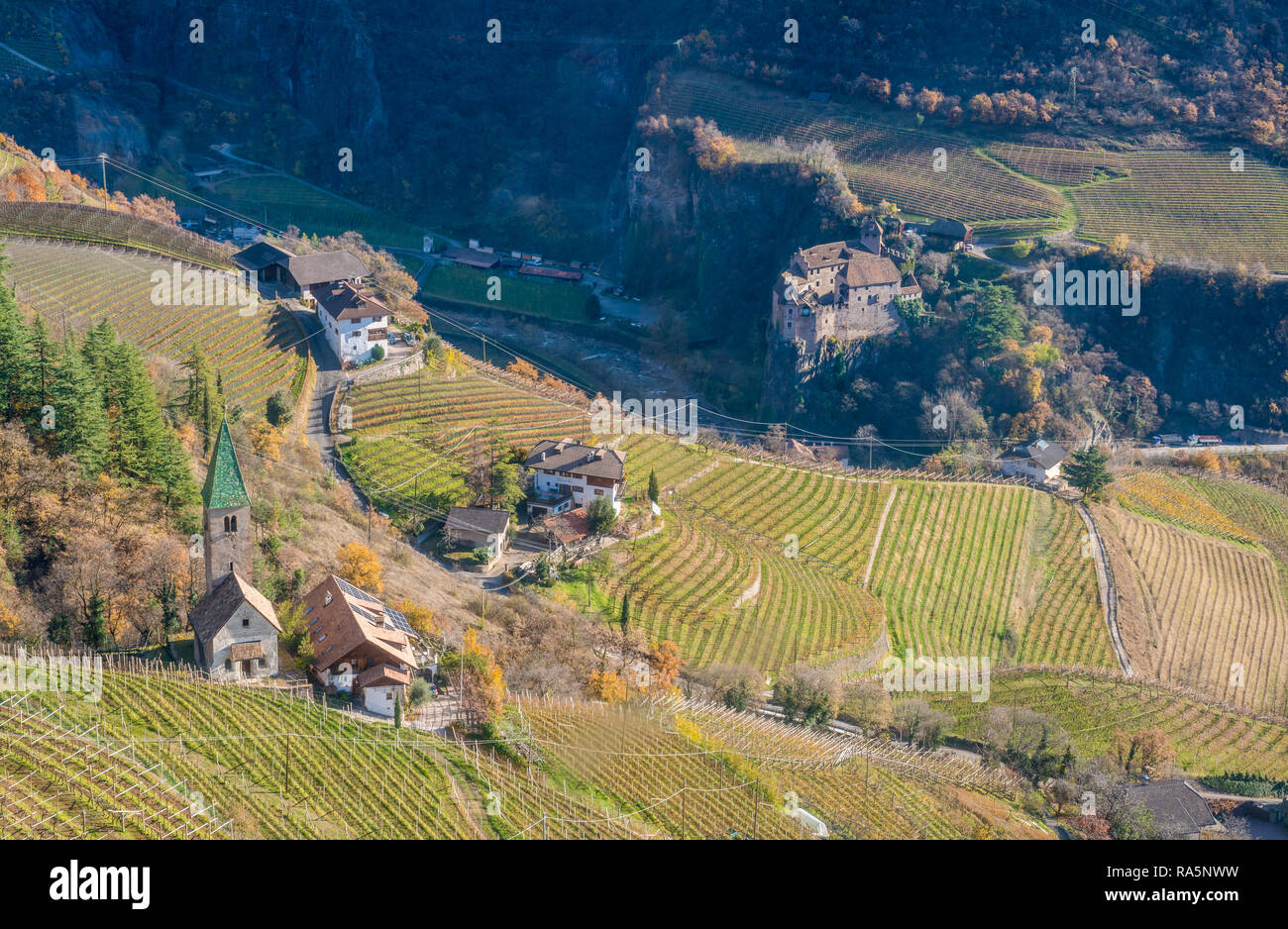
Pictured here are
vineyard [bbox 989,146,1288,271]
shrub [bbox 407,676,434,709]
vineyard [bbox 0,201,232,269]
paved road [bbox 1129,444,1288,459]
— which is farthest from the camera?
vineyard [bbox 989,146,1288,271]

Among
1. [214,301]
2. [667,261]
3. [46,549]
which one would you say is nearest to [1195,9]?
[667,261]

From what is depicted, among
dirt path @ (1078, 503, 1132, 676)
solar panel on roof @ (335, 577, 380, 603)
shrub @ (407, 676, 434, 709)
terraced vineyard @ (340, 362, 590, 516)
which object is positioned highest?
terraced vineyard @ (340, 362, 590, 516)

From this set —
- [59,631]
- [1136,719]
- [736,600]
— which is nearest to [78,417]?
[59,631]

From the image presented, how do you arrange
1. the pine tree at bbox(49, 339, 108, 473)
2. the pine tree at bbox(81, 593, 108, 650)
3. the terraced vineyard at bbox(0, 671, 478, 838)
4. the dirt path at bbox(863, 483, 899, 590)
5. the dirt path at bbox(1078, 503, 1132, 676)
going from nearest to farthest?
the terraced vineyard at bbox(0, 671, 478, 838)
the pine tree at bbox(81, 593, 108, 650)
the pine tree at bbox(49, 339, 108, 473)
the dirt path at bbox(863, 483, 899, 590)
the dirt path at bbox(1078, 503, 1132, 676)

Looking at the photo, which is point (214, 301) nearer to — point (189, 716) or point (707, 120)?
point (189, 716)

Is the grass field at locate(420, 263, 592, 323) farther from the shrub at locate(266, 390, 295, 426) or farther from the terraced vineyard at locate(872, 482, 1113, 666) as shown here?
the shrub at locate(266, 390, 295, 426)

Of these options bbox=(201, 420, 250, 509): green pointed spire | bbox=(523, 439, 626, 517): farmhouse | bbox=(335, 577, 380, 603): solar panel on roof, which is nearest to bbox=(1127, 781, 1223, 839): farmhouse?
bbox=(523, 439, 626, 517): farmhouse
